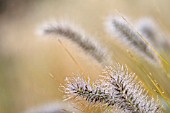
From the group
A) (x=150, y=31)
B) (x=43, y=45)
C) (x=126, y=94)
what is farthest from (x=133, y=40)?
(x=43, y=45)

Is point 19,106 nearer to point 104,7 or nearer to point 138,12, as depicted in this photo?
point 138,12

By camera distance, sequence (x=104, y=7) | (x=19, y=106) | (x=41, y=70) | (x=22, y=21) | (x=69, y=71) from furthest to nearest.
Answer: (x=22, y=21), (x=104, y=7), (x=41, y=70), (x=69, y=71), (x=19, y=106)

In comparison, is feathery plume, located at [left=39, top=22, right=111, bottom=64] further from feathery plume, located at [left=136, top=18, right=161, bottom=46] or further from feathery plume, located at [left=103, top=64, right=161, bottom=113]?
feathery plume, located at [left=103, top=64, right=161, bottom=113]

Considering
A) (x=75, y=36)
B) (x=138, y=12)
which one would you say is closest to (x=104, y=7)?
(x=138, y=12)

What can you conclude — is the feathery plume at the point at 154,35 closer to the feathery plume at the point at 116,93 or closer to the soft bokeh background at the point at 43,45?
the soft bokeh background at the point at 43,45

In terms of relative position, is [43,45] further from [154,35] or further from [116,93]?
[116,93]

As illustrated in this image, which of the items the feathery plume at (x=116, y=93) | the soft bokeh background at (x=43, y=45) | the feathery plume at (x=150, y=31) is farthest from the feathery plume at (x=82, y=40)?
the feathery plume at (x=116, y=93)

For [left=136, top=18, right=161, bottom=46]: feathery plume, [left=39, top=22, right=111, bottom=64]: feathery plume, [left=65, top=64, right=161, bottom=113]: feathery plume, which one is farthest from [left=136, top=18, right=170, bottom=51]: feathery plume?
[left=65, top=64, right=161, bottom=113]: feathery plume
